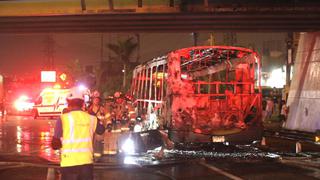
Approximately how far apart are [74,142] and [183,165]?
22.6ft

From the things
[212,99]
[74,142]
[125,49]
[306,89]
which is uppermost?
[125,49]

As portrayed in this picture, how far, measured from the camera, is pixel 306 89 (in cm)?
2461

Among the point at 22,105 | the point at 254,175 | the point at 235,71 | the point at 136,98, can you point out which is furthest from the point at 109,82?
the point at 254,175

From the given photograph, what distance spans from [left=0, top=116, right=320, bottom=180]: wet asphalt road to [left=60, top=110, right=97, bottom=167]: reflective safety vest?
3.12 metres

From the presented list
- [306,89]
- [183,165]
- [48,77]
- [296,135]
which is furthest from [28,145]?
[48,77]

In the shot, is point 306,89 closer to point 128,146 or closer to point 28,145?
point 128,146

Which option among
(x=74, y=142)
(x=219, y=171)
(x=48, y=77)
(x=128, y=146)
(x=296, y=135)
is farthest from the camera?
(x=48, y=77)

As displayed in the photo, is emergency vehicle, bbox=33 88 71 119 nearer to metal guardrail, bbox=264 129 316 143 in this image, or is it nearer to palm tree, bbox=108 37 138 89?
metal guardrail, bbox=264 129 316 143

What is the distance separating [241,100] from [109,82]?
191ft

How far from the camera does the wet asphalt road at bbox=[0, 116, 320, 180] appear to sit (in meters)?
11.6

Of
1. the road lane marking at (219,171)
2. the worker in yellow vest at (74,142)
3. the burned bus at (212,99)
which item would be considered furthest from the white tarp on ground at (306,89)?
the worker in yellow vest at (74,142)

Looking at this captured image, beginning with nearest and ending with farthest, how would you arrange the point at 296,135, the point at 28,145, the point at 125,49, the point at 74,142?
the point at 74,142
the point at 28,145
the point at 296,135
the point at 125,49

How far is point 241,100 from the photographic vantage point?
51.4 ft

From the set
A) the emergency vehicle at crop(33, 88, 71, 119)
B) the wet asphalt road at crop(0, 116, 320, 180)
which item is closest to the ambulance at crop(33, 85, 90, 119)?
the emergency vehicle at crop(33, 88, 71, 119)
